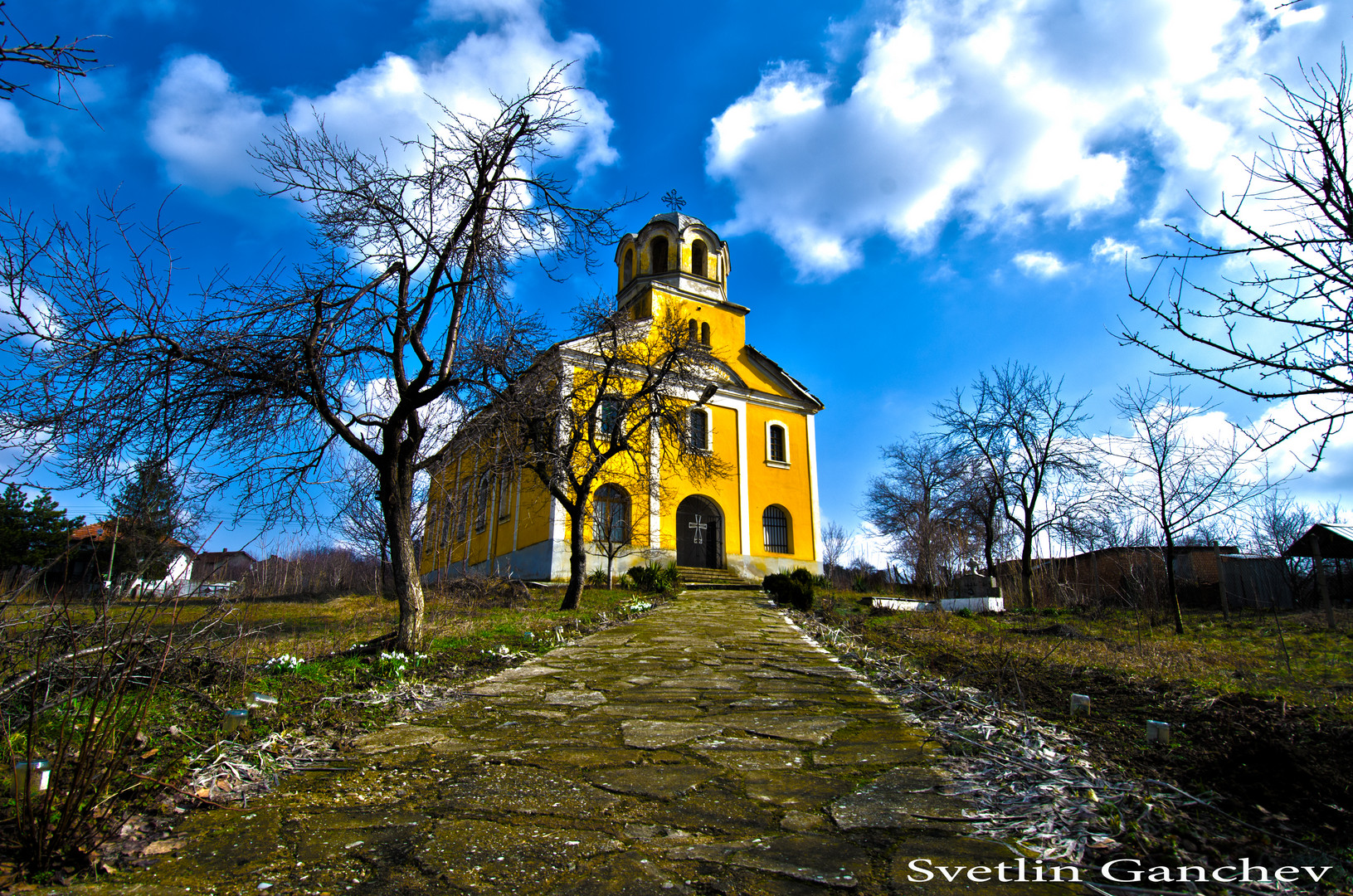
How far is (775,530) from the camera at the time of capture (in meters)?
22.9

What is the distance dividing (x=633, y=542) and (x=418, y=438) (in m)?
13.6

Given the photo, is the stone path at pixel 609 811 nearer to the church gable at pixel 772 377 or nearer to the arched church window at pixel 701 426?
the arched church window at pixel 701 426

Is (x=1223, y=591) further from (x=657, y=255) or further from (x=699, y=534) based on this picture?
(x=657, y=255)

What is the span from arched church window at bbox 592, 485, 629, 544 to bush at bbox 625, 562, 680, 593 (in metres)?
0.95

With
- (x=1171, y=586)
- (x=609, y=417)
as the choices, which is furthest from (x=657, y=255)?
(x=1171, y=586)

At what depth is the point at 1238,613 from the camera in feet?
46.0

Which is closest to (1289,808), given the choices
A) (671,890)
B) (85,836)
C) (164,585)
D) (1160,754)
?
(1160,754)

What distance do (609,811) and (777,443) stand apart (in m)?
21.6

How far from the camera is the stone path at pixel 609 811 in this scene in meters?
2.18

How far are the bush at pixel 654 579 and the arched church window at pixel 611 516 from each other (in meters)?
0.95

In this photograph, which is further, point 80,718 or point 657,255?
point 657,255

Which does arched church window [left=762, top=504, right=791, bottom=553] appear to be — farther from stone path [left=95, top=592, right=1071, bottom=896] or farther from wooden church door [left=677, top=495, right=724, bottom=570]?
stone path [left=95, top=592, right=1071, bottom=896]

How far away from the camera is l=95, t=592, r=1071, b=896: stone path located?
2180 mm

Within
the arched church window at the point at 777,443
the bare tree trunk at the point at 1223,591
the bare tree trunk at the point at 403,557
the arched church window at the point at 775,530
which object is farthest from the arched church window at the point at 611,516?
the bare tree trunk at the point at 1223,591
